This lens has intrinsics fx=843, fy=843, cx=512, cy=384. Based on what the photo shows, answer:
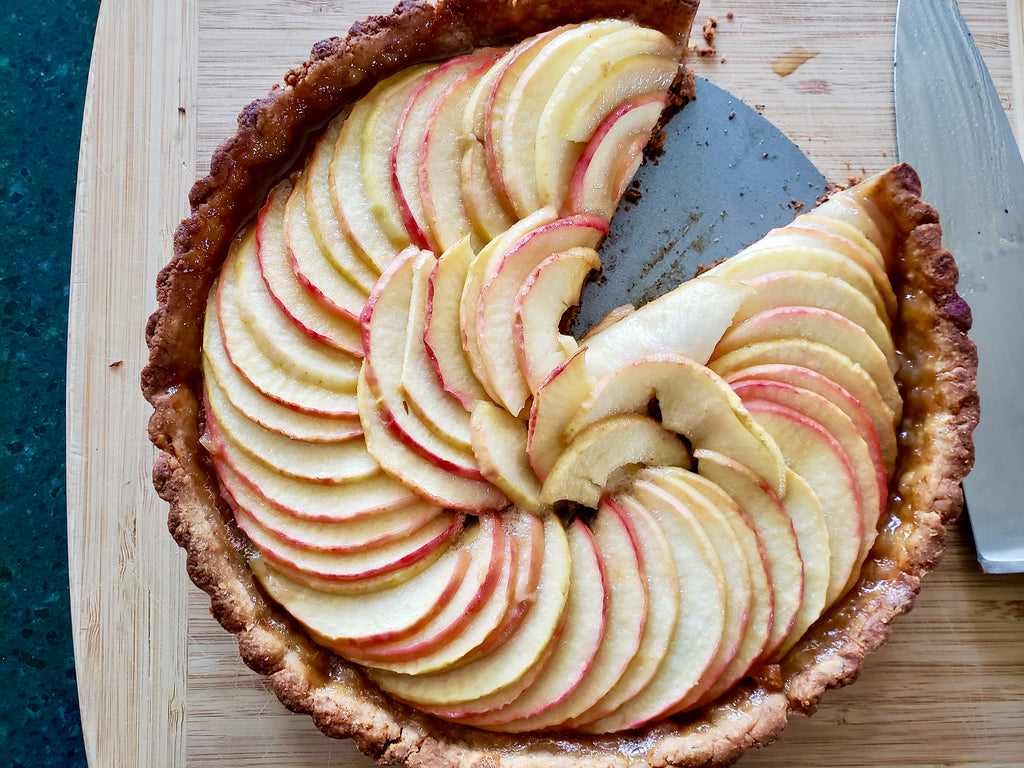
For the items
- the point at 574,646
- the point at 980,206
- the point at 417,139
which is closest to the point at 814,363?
the point at 980,206

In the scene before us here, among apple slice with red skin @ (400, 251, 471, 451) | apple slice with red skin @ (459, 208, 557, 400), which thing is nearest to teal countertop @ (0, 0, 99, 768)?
apple slice with red skin @ (400, 251, 471, 451)

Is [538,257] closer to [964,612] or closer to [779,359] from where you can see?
[779,359]

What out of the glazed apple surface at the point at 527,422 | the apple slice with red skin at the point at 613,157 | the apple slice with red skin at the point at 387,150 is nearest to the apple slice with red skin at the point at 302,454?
the glazed apple surface at the point at 527,422

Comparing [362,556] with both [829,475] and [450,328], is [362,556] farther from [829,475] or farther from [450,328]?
[829,475]

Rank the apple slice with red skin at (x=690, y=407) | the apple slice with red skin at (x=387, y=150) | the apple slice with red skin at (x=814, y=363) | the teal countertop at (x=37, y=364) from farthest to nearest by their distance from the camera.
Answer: the teal countertop at (x=37, y=364) < the apple slice with red skin at (x=387, y=150) < the apple slice with red skin at (x=814, y=363) < the apple slice with red skin at (x=690, y=407)

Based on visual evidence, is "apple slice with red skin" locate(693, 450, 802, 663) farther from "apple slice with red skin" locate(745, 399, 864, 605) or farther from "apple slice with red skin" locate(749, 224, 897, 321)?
"apple slice with red skin" locate(749, 224, 897, 321)

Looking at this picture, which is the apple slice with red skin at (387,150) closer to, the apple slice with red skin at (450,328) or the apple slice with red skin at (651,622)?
the apple slice with red skin at (450,328)

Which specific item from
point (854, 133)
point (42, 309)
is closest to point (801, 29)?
point (854, 133)
